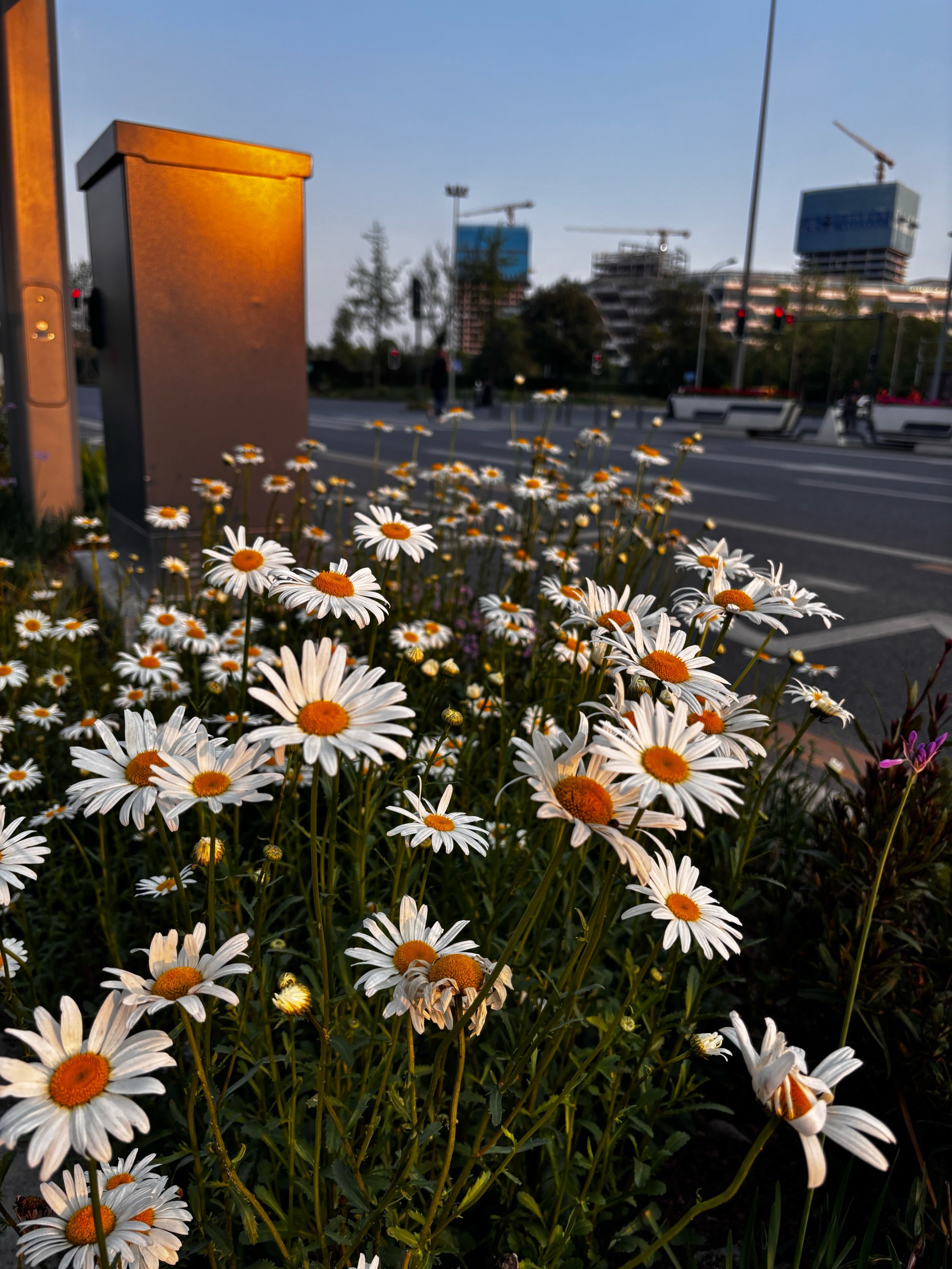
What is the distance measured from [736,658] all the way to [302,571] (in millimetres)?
4007

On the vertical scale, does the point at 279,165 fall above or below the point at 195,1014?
above

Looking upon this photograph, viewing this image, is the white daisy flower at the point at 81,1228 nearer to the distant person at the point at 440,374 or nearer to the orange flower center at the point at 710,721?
the orange flower center at the point at 710,721

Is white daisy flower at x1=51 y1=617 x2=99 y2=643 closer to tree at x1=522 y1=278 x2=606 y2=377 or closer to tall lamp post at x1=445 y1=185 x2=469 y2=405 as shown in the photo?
tall lamp post at x1=445 y1=185 x2=469 y2=405

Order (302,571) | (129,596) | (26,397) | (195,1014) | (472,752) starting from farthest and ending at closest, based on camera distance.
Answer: (26,397) → (129,596) → (472,752) → (302,571) → (195,1014)

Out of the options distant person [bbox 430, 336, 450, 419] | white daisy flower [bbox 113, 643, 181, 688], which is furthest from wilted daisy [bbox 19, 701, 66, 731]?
distant person [bbox 430, 336, 450, 419]

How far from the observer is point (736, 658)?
16.6 ft

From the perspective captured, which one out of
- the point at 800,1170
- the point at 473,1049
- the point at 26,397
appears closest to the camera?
the point at 473,1049

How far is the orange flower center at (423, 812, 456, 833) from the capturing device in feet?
4.12

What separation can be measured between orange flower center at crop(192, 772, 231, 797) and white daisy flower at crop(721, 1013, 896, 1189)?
594 mm

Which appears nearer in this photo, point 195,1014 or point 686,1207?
point 195,1014

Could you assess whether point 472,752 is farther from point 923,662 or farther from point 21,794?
point 923,662

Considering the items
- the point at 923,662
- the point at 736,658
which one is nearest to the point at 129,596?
the point at 736,658

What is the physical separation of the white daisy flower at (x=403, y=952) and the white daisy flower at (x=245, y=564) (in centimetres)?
57

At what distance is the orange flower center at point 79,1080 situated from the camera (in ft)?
2.63
